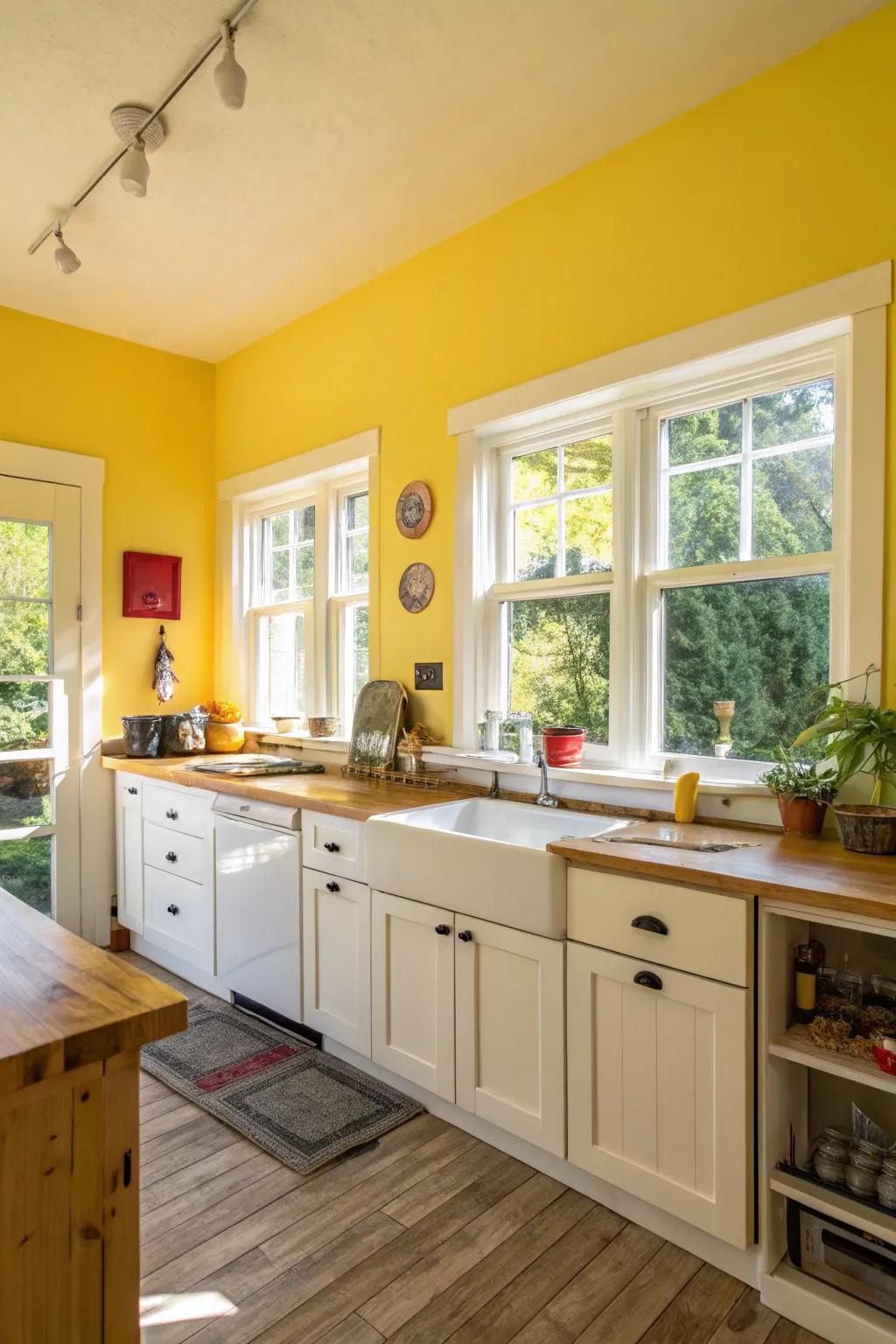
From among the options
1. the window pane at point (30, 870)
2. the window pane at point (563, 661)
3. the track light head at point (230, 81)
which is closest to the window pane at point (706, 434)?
the window pane at point (563, 661)

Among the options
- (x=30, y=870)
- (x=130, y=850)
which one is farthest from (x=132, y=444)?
(x=30, y=870)

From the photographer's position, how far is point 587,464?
284cm

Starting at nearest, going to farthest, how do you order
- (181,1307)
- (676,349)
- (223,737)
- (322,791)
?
(181,1307) < (676,349) < (322,791) < (223,737)

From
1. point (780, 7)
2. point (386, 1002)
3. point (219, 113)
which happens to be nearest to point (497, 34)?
point (780, 7)

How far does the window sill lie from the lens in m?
2.28

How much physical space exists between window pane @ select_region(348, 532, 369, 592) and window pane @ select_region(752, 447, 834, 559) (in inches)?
73.3

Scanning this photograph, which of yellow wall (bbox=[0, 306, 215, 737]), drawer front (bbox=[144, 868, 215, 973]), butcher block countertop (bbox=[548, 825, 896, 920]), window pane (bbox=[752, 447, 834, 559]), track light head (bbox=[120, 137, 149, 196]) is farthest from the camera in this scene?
yellow wall (bbox=[0, 306, 215, 737])

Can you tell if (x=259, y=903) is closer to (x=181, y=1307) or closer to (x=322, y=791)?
(x=322, y=791)

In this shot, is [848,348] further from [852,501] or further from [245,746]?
[245,746]

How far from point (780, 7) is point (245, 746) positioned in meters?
3.55

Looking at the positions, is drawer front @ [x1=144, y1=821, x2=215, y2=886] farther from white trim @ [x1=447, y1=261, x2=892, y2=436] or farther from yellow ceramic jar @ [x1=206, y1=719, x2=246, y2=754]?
white trim @ [x1=447, y1=261, x2=892, y2=436]

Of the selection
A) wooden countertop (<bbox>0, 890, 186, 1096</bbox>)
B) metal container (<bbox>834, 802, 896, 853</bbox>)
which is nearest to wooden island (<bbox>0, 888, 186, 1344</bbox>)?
wooden countertop (<bbox>0, 890, 186, 1096</bbox>)

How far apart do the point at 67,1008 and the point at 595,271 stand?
8.47ft

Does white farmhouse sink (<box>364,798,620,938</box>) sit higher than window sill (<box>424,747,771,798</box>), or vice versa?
window sill (<box>424,747,771,798</box>)
